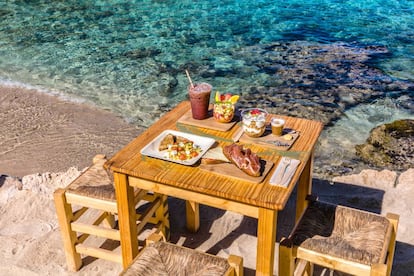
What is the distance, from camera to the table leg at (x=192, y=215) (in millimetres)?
3664

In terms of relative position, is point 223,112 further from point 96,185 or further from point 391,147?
point 391,147

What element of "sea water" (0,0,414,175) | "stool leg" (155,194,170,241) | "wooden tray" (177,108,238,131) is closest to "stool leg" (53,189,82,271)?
"stool leg" (155,194,170,241)

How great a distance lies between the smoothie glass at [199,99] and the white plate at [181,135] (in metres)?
0.23

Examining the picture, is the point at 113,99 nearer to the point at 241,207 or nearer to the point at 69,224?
the point at 69,224

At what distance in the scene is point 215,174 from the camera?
8.27ft

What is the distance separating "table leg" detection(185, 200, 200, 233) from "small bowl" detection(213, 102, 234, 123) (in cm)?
87

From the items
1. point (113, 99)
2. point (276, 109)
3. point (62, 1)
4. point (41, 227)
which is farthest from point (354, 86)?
point (62, 1)

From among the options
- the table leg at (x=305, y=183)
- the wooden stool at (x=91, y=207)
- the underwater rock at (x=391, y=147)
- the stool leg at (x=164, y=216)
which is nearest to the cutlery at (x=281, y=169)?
the table leg at (x=305, y=183)

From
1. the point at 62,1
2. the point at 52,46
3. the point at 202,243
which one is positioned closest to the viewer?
the point at 202,243

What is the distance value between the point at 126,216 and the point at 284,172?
0.98 m

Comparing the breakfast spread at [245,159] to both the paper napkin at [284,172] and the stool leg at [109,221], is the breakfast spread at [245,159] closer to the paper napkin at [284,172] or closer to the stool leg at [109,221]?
the paper napkin at [284,172]

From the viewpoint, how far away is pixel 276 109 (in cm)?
659

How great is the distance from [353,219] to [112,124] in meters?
4.02

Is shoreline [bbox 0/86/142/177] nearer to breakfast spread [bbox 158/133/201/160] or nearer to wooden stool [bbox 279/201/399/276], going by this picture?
breakfast spread [bbox 158/133/201/160]
